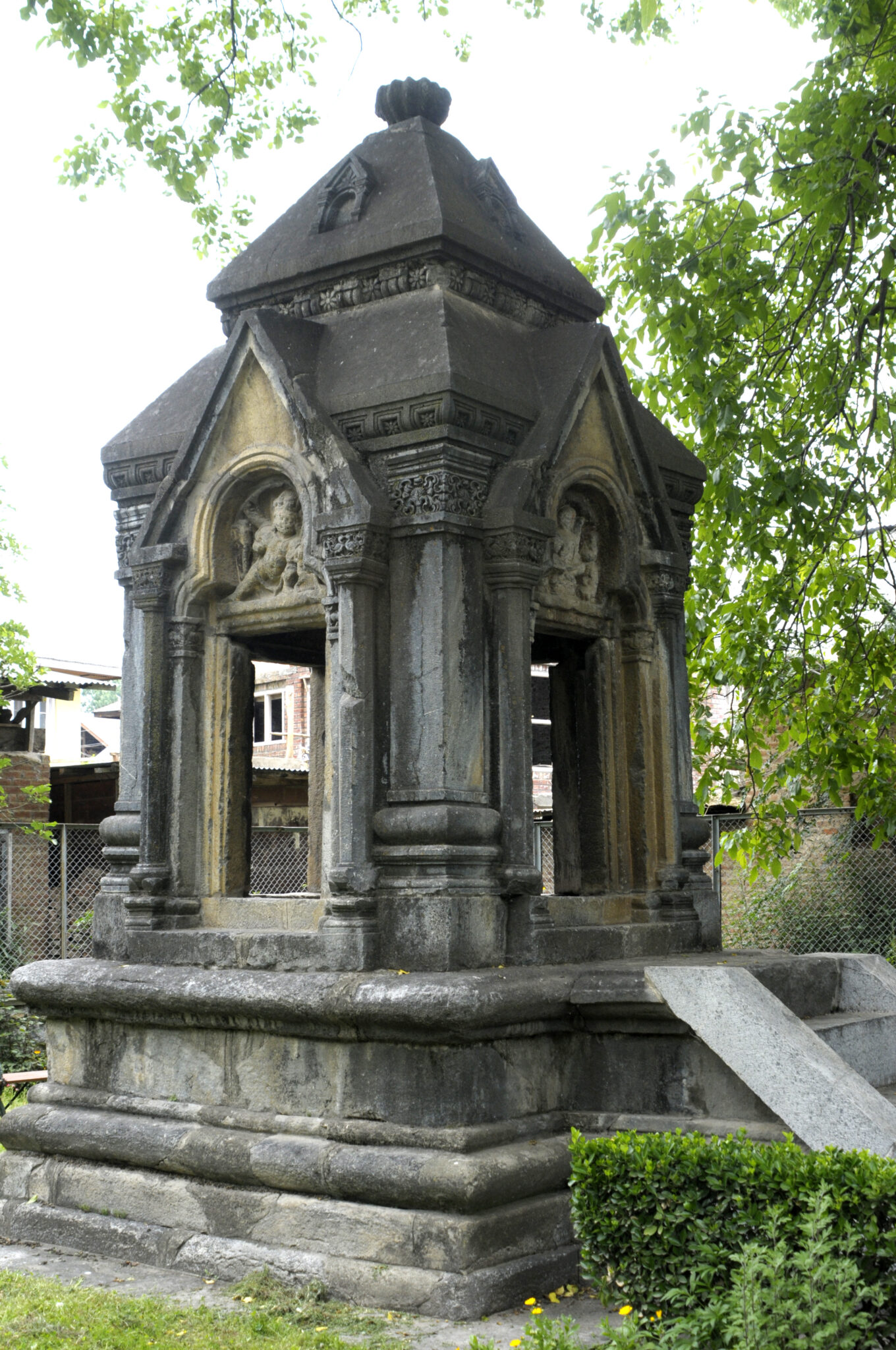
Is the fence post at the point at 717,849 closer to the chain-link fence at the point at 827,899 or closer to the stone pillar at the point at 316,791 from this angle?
the chain-link fence at the point at 827,899

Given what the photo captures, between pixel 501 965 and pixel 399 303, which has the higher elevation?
pixel 399 303

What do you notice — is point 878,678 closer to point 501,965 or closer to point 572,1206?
point 501,965

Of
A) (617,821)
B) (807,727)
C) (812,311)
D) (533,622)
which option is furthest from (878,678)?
(533,622)

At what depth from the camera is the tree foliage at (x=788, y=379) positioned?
314 inches

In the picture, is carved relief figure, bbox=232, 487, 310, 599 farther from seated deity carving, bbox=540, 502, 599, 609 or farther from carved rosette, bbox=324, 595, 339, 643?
seated deity carving, bbox=540, 502, 599, 609

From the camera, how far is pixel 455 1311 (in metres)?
4.51

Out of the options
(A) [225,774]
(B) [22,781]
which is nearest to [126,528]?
(A) [225,774]

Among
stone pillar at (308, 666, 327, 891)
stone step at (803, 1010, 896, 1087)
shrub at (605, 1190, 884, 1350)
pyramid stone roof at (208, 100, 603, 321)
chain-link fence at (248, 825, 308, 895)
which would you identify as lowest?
shrub at (605, 1190, 884, 1350)

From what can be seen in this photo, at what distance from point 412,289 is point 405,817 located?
2.43m

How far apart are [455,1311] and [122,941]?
244 cm

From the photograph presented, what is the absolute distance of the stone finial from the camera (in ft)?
22.0

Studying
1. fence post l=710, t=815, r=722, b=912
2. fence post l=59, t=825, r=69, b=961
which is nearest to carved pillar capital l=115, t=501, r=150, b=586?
fence post l=710, t=815, r=722, b=912

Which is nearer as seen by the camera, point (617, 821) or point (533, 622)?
point (533, 622)

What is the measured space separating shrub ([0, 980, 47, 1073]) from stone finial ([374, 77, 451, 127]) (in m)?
8.35
